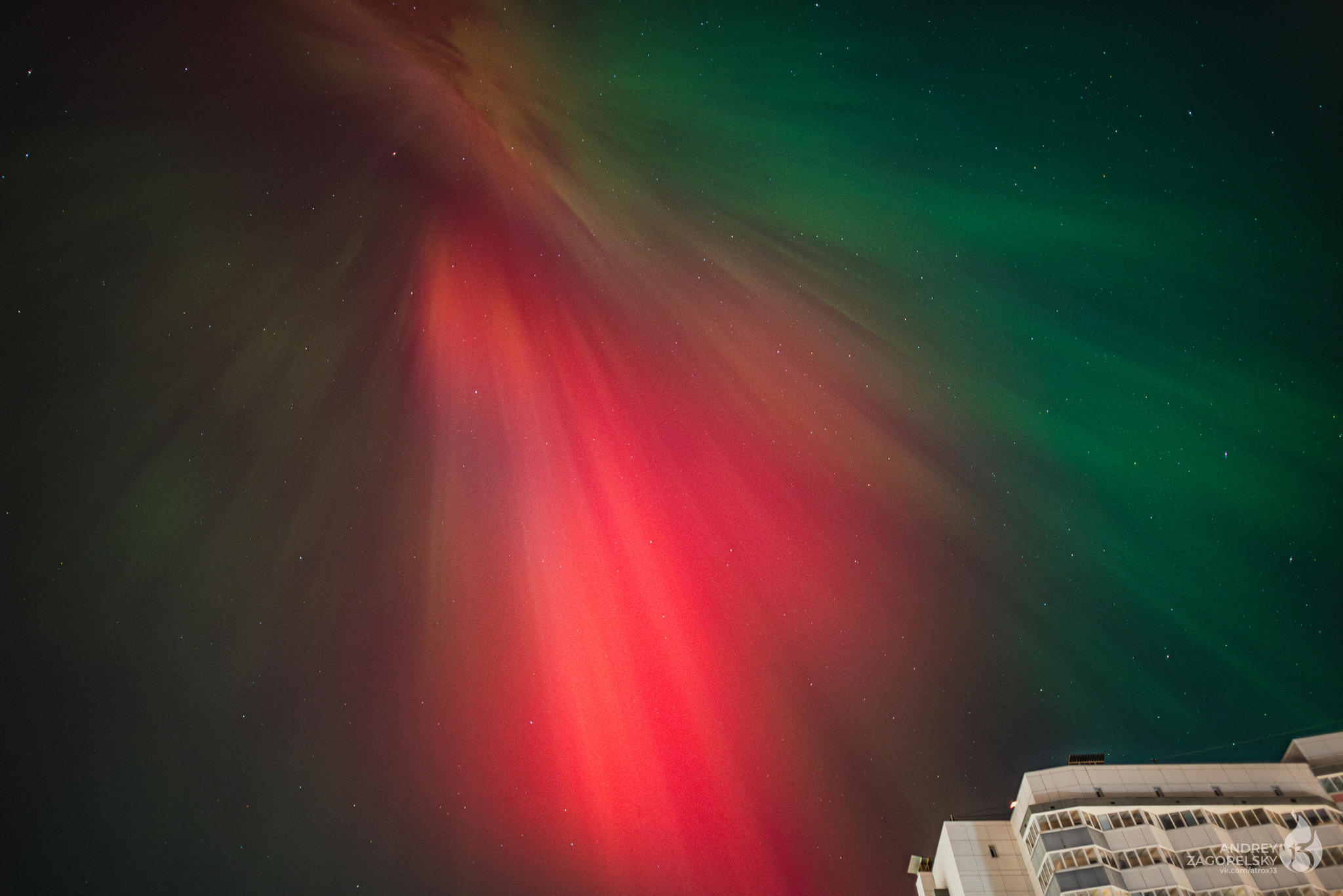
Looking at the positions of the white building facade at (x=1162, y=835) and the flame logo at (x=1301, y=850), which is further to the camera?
the flame logo at (x=1301, y=850)

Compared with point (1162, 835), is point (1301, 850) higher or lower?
lower

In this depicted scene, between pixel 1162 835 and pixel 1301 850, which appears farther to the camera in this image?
pixel 1162 835

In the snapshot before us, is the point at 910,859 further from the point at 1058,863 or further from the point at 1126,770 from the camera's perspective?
the point at 1126,770

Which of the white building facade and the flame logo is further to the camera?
the flame logo

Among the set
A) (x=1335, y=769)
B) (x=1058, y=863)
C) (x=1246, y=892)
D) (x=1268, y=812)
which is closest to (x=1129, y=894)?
(x=1058, y=863)
